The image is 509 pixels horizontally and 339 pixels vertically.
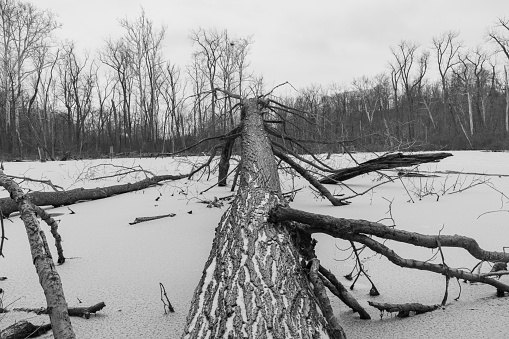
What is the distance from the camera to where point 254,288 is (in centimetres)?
138

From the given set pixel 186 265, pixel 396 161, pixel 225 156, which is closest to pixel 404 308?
pixel 186 265

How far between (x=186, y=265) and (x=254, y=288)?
1556 mm

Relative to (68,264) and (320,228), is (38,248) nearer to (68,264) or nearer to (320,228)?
(320,228)

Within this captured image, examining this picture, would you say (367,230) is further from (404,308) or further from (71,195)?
(71,195)

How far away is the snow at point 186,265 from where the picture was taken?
1.74m

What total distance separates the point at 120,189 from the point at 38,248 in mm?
5688

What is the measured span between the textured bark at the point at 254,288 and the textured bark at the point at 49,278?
0.40m

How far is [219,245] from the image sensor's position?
1.82 meters

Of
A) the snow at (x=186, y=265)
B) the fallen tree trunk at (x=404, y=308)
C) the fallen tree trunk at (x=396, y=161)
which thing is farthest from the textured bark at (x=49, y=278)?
the fallen tree trunk at (x=396, y=161)

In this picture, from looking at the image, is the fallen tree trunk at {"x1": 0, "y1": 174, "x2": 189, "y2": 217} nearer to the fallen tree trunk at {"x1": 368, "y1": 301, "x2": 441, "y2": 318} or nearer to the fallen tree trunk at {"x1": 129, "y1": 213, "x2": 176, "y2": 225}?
the fallen tree trunk at {"x1": 129, "y1": 213, "x2": 176, "y2": 225}

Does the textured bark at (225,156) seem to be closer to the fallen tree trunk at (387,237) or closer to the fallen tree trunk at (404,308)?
the fallen tree trunk at (387,237)

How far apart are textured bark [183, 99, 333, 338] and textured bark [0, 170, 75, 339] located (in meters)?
0.40

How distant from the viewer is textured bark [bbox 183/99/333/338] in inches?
47.4

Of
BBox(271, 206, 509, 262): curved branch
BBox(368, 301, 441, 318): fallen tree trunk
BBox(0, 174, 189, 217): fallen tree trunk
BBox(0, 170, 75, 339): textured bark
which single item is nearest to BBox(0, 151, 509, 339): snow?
BBox(368, 301, 441, 318): fallen tree trunk
